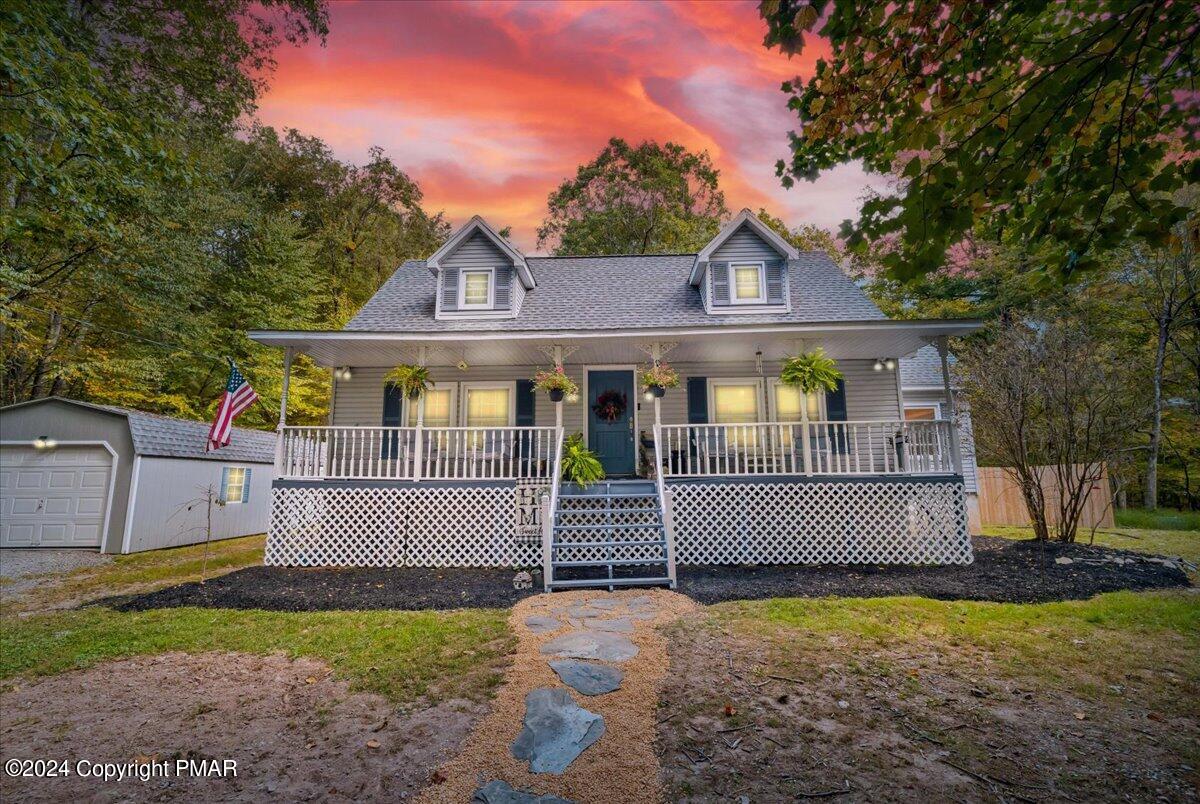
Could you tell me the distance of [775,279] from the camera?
11.4 metres

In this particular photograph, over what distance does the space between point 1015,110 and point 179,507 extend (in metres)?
16.5

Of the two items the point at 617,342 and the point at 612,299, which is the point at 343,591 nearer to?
the point at 617,342

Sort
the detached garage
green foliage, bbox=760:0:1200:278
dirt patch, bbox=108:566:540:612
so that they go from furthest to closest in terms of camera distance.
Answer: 1. the detached garage
2. dirt patch, bbox=108:566:540:612
3. green foliage, bbox=760:0:1200:278

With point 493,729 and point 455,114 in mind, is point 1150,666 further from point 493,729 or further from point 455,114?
point 455,114

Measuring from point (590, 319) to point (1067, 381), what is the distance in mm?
9310

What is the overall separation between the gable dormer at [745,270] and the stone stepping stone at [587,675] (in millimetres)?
8658

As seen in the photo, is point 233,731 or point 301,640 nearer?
point 233,731

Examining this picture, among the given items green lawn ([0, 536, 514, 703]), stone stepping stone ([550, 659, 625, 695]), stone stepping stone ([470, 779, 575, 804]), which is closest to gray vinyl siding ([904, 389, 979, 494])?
stone stepping stone ([550, 659, 625, 695])

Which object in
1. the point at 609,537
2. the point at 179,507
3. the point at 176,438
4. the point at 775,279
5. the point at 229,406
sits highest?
the point at 775,279

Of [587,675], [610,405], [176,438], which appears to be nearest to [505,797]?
[587,675]

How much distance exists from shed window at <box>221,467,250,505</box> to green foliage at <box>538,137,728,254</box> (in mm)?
16627

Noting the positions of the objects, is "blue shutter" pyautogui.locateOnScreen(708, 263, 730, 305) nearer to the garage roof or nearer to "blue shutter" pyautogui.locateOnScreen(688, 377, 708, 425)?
"blue shutter" pyautogui.locateOnScreen(688, 377, 708, 425)

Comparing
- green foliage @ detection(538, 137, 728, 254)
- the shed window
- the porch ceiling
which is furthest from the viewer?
Result: green foliage @ detection(538, 137, 728, 254)

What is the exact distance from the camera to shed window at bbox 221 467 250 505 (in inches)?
531
